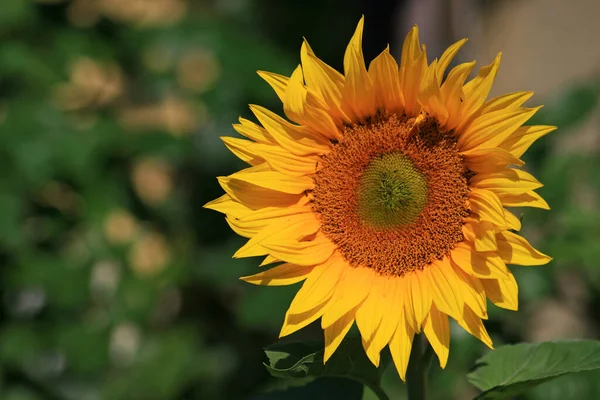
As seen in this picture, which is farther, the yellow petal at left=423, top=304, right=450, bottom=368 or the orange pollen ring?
the orange pollen ring

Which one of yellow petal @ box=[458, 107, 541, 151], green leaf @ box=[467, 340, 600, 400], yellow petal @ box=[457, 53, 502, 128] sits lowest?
green leaf @ box=[467, 340, 600, 400]

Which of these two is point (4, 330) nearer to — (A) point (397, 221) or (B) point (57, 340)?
(B) point (57, 340)

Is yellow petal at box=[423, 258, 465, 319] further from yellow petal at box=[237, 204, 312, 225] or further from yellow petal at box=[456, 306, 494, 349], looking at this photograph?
yellow petal at box=[237, 204, 312, 225]

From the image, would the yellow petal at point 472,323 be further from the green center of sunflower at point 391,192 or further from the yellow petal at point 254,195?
the yellow petal at point 254,195

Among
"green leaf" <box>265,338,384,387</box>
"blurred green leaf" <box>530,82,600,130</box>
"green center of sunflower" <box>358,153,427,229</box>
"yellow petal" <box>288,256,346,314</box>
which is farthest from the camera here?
"blurred green leaf" <box>530,82,600,130</box>

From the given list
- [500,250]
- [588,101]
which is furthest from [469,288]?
[588,101]

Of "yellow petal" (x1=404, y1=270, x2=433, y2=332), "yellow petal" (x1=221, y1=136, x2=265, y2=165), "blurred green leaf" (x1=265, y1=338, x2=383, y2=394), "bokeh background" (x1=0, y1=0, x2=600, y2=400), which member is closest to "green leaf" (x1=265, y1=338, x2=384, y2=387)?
"blurred green leaf" (x1=265, y1=338, x2=383, y2=394)

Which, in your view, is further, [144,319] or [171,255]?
[171,255]

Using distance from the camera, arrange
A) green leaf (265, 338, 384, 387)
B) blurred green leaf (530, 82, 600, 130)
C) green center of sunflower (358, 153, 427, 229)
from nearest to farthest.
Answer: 1. green leaf (265, 338, 384, 387)
2. green center of sunflower (358, 153, 427, 229)
3. blurred green leaf (530, 82, 600, 130)
